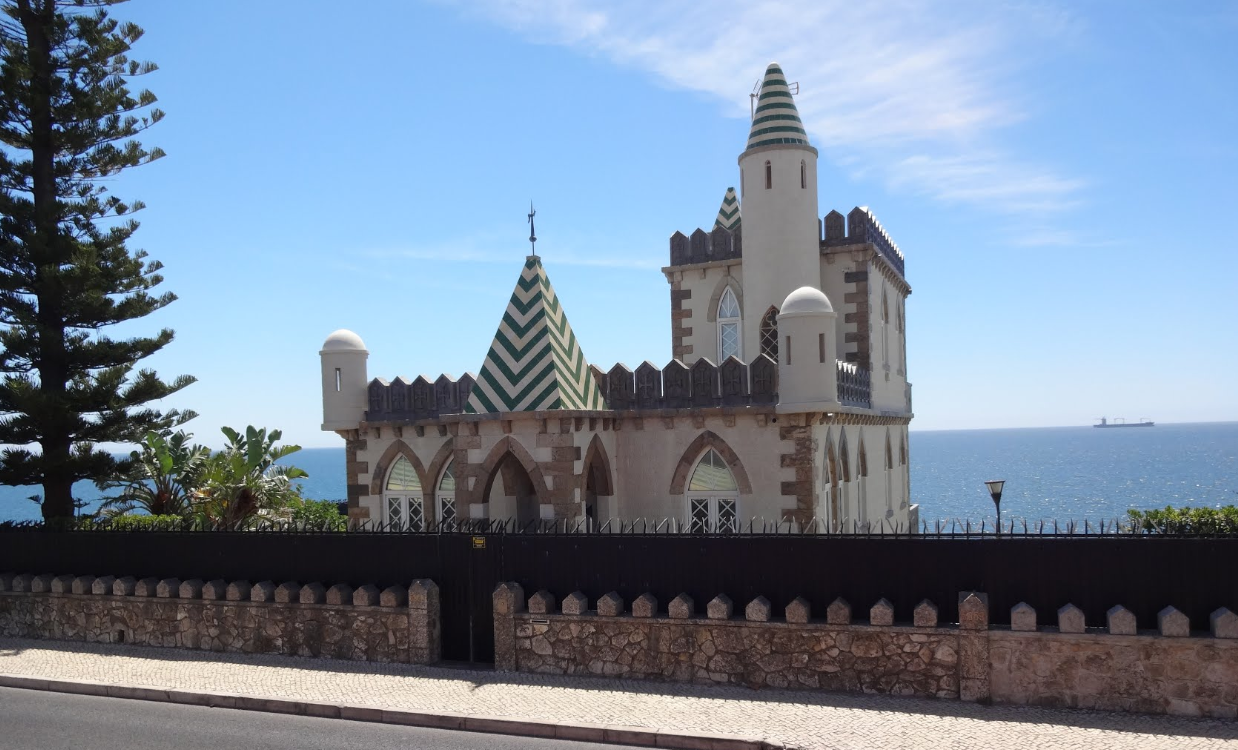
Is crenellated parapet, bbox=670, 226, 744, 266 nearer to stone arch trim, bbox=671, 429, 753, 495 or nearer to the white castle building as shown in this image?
the white castle building

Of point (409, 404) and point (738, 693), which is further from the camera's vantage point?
point (409, 404)

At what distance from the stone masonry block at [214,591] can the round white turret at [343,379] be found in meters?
4.80

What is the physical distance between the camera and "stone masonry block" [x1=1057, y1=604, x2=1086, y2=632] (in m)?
9.89

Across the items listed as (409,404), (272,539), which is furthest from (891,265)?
(272,539)

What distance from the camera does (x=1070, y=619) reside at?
992 cm

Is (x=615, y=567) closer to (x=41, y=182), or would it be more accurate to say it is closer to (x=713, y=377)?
(x=713, y=377)

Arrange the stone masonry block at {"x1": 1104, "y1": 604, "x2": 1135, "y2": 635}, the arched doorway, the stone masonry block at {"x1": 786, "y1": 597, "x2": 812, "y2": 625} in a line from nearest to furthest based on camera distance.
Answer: the stone masonry block at {"x1": 1104, "y1": 604, "x2": 1135, "y2": 635}
the stone masonry block at {"x1": 786, "y1": 597, "x2": 812, "y2": 625}
the arched doorway

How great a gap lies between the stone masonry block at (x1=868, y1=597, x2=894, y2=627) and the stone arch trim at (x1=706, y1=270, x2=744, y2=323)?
33.6 ft

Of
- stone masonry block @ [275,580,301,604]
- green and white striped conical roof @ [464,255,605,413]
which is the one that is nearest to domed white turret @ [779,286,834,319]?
green and white striped conical roof @ [464,255,605,413]

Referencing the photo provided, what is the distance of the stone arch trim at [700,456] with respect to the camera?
52.9ft

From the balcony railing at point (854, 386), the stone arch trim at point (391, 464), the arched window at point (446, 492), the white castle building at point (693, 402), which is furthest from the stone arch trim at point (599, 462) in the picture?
the balcony railing at point (854, 386)

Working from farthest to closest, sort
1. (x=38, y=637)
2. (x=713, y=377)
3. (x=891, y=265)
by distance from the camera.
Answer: (x=891, y=265) < (x=713, y=377) < (x=38, y=637)

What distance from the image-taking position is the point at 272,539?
13.9 metres

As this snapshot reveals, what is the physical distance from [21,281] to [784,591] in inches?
626
